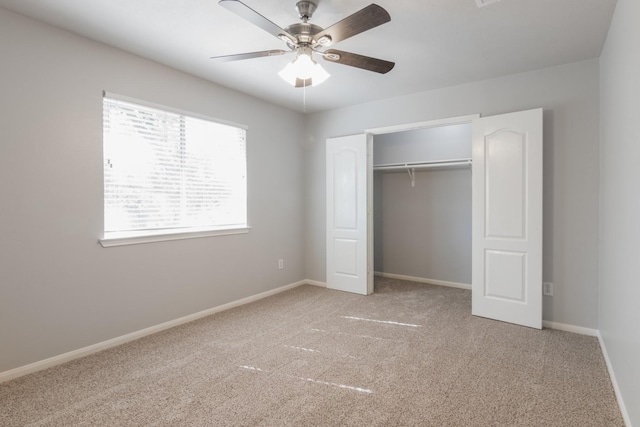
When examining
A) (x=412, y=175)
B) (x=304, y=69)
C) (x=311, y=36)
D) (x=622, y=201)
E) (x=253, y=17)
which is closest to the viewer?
(x=253, y=17)

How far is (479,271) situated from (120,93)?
3.85 m

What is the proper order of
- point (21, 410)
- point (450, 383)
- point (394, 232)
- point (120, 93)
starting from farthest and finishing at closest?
point (394, 232)
point (120, 93)
point (450, 383)
point (21, 410)

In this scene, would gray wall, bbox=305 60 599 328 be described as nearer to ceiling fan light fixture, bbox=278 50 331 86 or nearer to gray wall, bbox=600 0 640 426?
gray wall, bbox=600 0 640 426

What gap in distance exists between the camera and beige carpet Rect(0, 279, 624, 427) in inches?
75.7

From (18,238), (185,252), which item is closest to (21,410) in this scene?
(18,238)

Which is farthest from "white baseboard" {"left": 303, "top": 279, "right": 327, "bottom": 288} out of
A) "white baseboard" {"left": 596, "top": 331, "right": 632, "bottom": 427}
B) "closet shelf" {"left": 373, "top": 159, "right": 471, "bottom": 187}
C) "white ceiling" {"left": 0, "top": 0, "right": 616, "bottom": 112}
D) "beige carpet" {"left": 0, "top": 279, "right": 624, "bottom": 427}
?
"white baseboard" {"left": 596, "top": 331, "right": 632, "bottom": 427}

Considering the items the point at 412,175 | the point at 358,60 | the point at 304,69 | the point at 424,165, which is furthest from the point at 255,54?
the point at 412,175

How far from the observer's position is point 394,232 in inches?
213

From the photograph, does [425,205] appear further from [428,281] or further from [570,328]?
[570,328]

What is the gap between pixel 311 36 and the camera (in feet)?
7.16

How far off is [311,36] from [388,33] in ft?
2.45

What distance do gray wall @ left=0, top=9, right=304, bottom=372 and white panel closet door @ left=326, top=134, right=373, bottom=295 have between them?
1.77m

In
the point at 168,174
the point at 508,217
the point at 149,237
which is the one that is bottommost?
the point at 149,237

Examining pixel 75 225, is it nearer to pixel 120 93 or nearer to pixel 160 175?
pixel 160 175
